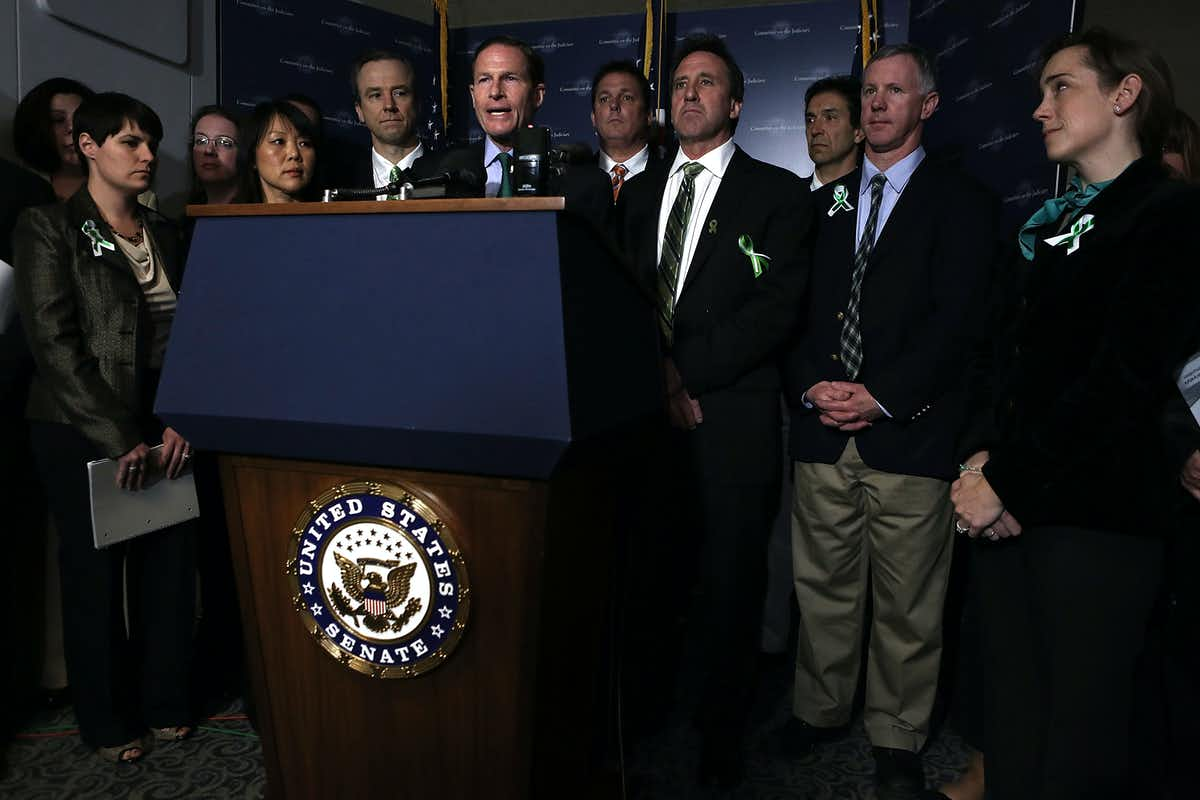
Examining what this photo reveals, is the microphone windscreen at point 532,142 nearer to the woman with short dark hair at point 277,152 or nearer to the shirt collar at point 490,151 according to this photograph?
the shirt collar at point 490,151

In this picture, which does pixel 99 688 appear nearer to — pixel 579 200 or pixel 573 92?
pixel 579 200

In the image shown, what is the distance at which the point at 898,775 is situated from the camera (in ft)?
6.77

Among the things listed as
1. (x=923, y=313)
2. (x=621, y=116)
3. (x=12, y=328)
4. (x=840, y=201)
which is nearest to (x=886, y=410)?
(x=923, y=313)

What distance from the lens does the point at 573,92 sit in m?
4.61

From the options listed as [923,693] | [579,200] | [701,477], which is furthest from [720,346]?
[923,693]

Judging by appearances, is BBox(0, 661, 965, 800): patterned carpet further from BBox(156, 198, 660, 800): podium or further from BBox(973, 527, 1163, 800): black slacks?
BBox(156, 198, 660, 800): podium

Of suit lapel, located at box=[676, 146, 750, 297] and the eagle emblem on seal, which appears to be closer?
the eagle emblem on seal

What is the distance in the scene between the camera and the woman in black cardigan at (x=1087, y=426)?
1394 millimetres

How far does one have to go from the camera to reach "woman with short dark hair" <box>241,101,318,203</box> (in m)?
2.18

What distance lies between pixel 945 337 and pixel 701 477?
67 cm

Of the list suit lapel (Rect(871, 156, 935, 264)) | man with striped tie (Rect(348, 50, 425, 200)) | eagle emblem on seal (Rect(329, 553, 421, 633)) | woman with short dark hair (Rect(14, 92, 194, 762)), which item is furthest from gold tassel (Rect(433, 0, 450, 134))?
eagle emblem on seal (Rect(329, 553, 421, 633))

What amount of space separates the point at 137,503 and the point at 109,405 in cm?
24

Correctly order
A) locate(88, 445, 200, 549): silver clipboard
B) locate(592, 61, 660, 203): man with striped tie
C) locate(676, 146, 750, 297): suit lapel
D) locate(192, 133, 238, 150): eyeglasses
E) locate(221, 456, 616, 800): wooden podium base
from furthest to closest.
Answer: locate(592, 61, 660, 203): man with striped tie < locate(192, 133, 238, 150): eyeglasses < locate(676, 146, 750, 297): suit lapel < locate(88, 445, 200, 549): silver clipboard < locate(221, 456, 616, 800): wooden podium base

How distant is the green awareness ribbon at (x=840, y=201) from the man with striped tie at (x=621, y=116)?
1134mm
